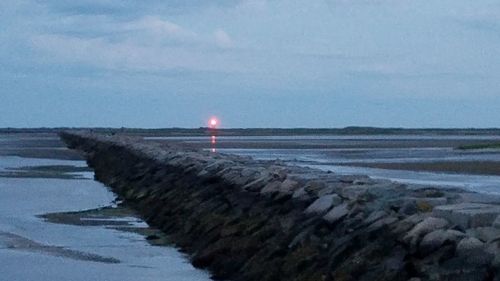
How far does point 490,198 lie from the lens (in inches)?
389


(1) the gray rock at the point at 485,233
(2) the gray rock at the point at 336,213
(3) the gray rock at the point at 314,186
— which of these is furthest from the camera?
(3) the gray rock at the point at 314,186

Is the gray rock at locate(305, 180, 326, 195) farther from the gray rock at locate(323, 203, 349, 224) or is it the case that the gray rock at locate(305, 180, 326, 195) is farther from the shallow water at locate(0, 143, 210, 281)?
the shallow water at locate(0, 143, 210, 281)

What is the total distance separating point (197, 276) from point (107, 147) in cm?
2999

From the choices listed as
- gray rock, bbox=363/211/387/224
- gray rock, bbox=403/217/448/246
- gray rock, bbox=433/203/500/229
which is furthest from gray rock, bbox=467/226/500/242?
gray rock, bbox=363/211/387/224

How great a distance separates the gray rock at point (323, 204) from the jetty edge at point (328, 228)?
2cm

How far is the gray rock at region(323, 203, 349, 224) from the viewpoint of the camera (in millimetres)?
9859

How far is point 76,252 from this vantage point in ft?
40.4

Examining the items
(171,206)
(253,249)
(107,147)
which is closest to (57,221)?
(171,206)

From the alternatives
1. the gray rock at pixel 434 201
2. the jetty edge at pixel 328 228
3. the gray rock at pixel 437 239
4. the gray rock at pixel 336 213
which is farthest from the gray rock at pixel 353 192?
the gray rock at pixel 437 239

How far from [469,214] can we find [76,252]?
18.5 feet

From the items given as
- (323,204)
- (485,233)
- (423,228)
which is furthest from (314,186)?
(485,233)

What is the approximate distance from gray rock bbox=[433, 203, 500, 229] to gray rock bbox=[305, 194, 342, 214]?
6.03ft

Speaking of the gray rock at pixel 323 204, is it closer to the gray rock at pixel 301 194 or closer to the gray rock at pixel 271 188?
the gray rock at pixel 301 194

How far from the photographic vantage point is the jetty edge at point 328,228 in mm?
7578
